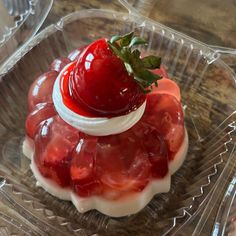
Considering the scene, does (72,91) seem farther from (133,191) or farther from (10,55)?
(10,55)

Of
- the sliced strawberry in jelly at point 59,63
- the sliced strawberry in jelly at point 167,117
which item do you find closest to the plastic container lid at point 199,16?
the sliced strawberry in jelly at point 59,63

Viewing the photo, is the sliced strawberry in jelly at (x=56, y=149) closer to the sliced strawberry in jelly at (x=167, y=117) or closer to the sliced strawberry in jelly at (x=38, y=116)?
the sliced strawberry in jelly at (x=38, y=116)

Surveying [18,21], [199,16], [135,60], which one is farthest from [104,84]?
[199,16]

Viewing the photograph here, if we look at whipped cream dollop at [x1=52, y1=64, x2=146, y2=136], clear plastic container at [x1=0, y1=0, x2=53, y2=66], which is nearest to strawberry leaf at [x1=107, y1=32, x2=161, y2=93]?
whipped cream dollop at [x1=52, y1=64, x2=146, y2=136]

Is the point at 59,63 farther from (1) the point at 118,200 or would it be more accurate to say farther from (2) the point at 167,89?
(1) the point at 118,200

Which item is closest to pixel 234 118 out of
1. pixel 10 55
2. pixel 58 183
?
pixel 58 183
